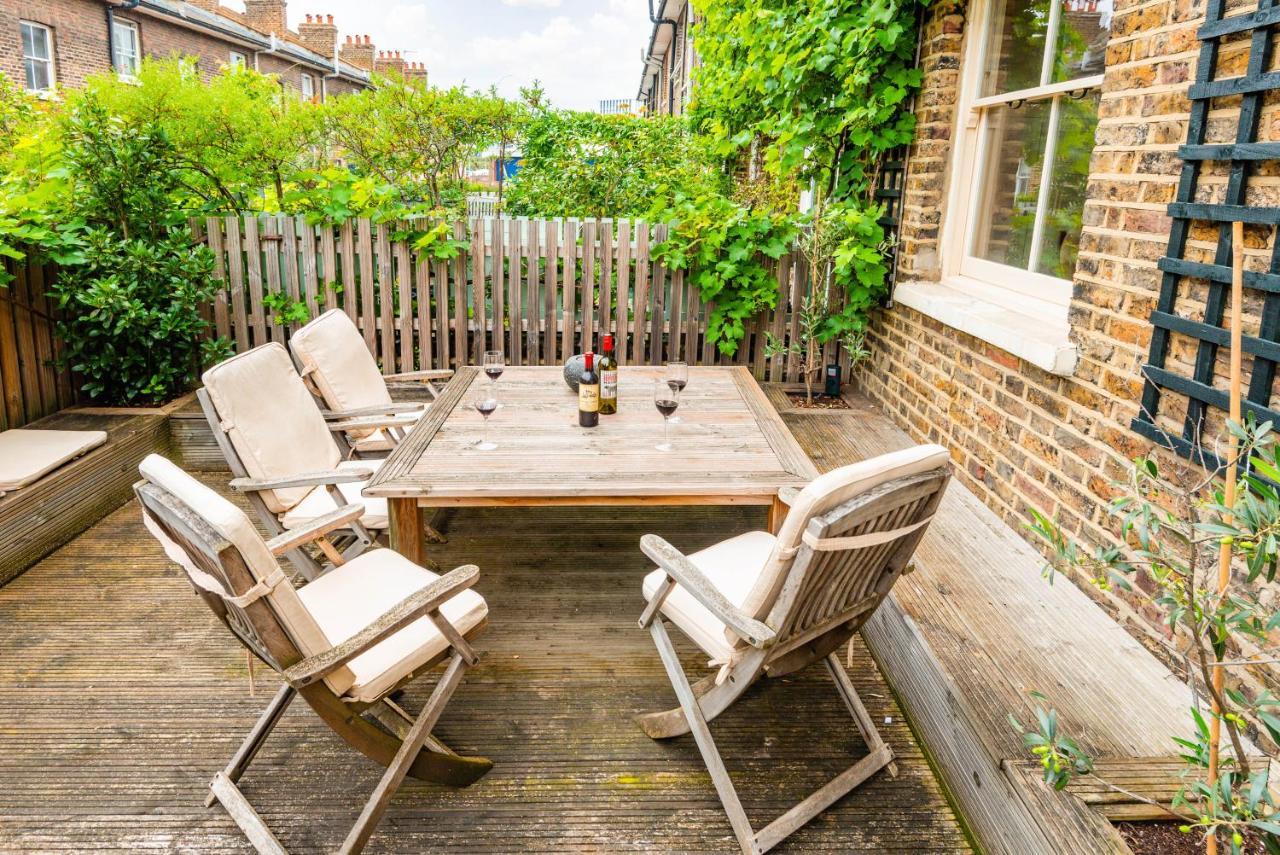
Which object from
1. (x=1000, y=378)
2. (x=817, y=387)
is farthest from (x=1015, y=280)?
(x=817, y=387)

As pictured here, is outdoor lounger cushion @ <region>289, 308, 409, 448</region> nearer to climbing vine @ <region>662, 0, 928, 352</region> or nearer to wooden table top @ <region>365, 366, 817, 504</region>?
wooden table top @ <region>365, 366, 817, 504</region>

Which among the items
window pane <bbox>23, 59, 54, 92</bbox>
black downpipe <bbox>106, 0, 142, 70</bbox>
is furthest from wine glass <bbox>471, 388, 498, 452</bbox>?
black downpipe <bbox>106, 0, 142, 70</bbox>

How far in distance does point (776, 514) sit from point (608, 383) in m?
0.90

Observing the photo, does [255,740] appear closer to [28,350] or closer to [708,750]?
[708,750]

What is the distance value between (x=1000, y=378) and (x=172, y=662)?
11.1 feet

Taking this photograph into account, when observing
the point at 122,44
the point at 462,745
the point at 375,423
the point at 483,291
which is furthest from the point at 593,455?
the point at 122,44

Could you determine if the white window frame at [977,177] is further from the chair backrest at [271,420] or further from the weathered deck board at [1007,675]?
the chair backrest at [271,420]

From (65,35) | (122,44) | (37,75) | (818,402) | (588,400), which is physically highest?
(122,44)

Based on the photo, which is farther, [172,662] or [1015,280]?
[1015,280]

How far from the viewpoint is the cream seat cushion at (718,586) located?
2.24 m

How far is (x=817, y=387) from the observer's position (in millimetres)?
5527

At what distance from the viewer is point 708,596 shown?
208cm

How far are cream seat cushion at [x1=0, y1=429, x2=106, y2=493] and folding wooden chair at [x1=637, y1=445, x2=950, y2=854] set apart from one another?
2912mm

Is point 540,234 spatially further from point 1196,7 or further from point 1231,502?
point 1231,502
